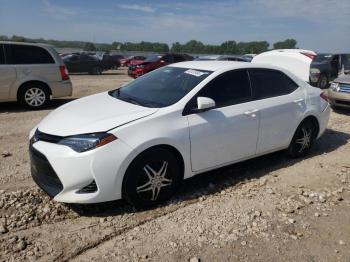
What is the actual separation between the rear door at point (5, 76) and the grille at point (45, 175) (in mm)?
5628

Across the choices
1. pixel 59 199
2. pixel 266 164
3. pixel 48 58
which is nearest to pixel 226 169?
pixel 266 164

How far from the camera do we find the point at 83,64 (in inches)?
962

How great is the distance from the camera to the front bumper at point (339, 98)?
928 cm

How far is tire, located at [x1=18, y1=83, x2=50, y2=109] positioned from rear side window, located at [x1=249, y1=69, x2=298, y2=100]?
20.6 ft

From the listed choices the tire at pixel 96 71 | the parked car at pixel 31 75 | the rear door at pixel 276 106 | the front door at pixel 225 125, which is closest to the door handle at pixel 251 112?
the front door at pixel 225 125

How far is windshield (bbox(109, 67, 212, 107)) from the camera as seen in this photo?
13.7 feet

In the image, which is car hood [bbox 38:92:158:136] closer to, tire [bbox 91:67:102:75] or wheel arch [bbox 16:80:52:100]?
wheel arch [bbox 16:80:52:100]

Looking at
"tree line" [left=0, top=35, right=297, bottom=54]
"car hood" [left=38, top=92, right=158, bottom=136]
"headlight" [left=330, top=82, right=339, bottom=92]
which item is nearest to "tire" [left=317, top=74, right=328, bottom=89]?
"headlight" [left=330, top=82, right=339, bottom=92]

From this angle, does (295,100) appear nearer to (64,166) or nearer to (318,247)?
(318,247)

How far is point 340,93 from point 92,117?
306 inches

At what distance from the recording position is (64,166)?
11.2 ft

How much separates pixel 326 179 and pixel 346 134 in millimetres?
2927

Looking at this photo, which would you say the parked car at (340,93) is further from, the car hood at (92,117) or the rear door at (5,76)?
the rear door at (5,76)

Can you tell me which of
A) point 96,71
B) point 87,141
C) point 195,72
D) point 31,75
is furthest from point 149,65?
point 87,141
